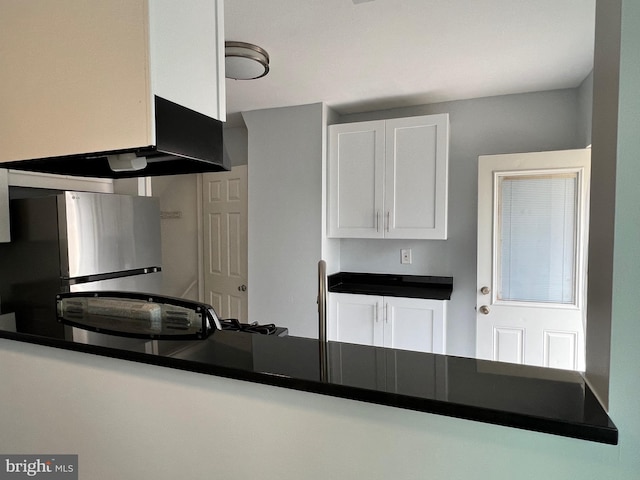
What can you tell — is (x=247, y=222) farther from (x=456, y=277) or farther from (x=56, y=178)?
(x=456, y=277)

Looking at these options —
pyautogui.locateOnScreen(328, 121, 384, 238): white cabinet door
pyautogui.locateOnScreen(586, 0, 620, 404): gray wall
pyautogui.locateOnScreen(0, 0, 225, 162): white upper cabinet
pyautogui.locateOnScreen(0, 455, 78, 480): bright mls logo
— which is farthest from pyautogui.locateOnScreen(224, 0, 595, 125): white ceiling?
pyautogui.locateOnScreen(0, 455, 78, 480): bright mls logo

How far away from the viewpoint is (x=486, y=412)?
631 mm

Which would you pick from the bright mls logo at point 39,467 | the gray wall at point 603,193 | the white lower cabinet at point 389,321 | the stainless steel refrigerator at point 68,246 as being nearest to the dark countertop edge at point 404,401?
the gray wall at point 603,193

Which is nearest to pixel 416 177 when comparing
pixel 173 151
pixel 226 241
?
pixel 226 241

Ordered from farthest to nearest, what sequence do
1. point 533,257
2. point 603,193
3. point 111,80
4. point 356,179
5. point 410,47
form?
point 356,179 → point 533,257 → point 410,47 → point 111,80 → point 603,193

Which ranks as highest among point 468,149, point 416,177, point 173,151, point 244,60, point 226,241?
point 244,60

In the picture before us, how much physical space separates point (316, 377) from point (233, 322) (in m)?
0.82

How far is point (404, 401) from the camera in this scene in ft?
2.23

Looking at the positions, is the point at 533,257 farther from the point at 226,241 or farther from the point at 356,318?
the point at 226,241

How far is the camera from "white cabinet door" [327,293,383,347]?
264 cm

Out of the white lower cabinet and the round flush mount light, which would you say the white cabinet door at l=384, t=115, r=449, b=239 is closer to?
the white lower cabinet

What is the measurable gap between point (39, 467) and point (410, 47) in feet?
7.69

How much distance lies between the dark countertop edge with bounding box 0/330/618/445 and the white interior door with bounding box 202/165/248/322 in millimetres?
2339

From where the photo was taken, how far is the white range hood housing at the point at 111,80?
0.88m
